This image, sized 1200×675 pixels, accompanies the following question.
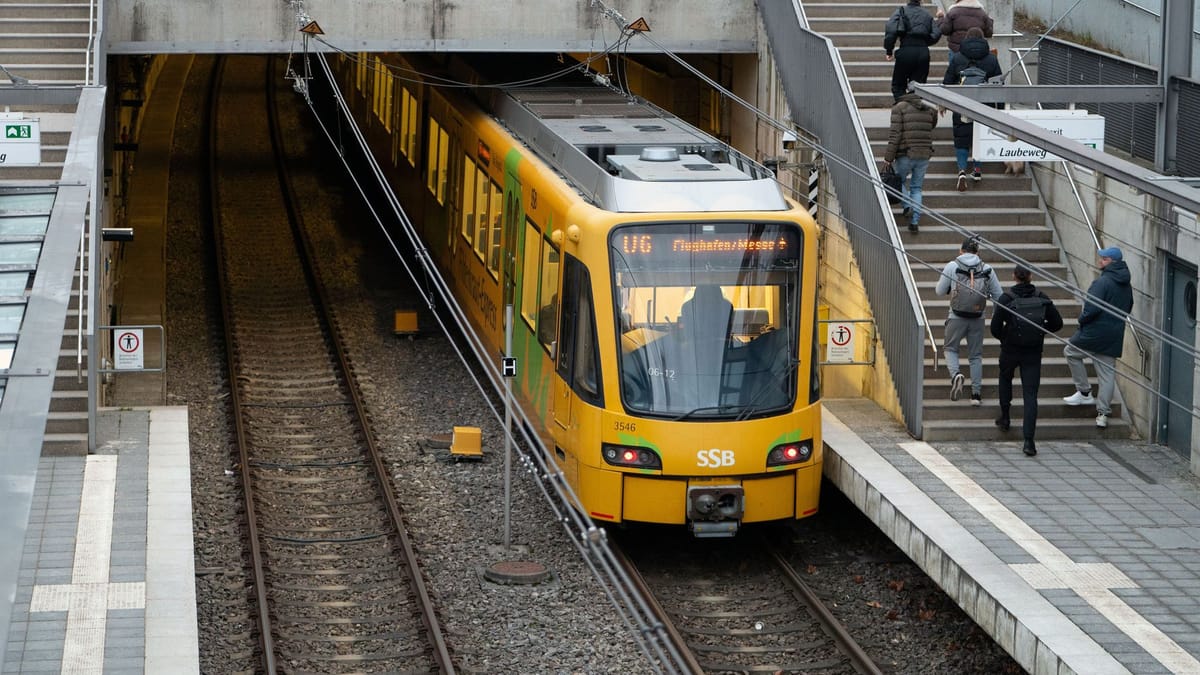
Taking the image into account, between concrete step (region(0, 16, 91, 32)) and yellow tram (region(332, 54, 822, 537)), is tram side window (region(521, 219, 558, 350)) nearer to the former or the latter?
yellow tram (region(332, 54, 822, 537))

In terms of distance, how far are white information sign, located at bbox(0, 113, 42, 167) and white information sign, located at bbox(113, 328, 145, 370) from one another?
2.07m

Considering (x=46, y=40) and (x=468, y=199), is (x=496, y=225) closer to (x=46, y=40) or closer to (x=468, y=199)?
(x=468, y=199)

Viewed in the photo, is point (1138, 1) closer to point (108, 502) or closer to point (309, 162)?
point (108, 502)

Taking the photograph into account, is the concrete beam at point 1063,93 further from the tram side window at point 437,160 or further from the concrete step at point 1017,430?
the tram side window at point 437,160

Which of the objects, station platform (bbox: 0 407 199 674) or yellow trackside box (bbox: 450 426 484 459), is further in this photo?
yellow trackside box (bbox: 450 426 484 459)

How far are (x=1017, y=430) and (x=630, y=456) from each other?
4.60 m

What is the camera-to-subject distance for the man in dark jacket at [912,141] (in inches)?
771

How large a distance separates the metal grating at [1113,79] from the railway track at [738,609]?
20.4 feet

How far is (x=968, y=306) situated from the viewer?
17484 millimetres

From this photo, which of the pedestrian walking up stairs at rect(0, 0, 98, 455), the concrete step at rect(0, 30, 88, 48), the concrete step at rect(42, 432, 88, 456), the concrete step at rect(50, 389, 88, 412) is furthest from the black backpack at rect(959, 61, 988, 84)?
the concrete step at rect(0, 30, 88, 48)

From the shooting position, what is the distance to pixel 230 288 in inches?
1072

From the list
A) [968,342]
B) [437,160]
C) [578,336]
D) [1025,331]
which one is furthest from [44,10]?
[1025,331]

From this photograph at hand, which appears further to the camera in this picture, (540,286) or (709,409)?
(540,286)

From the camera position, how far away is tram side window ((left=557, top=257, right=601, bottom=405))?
15094mm
